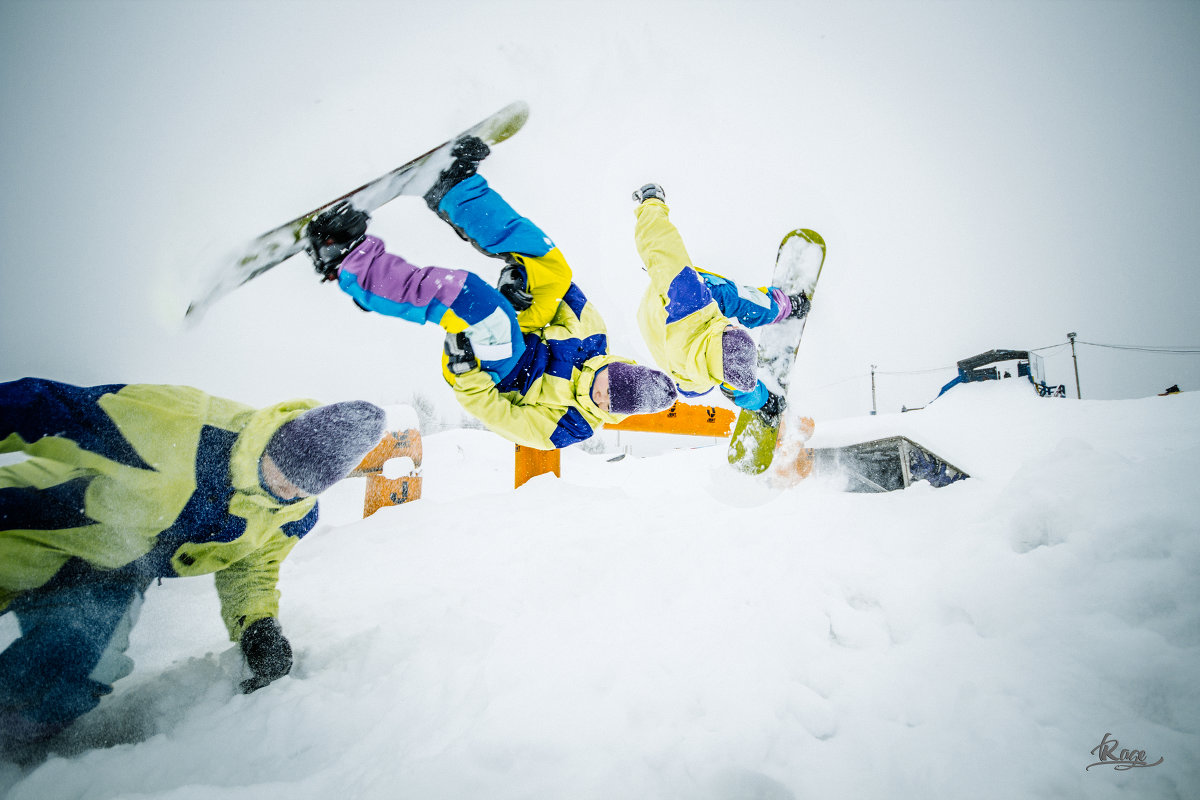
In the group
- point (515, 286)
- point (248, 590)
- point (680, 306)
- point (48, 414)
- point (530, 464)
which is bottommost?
point (530, 464)

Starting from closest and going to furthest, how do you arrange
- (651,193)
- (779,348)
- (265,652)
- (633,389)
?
(265,652), (633,389), (651,193), (779,348)

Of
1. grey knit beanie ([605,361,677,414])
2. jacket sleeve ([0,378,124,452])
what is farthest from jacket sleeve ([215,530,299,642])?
grey knit beanie ([605,361,677,414])

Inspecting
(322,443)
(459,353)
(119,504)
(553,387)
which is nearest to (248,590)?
(119,504)

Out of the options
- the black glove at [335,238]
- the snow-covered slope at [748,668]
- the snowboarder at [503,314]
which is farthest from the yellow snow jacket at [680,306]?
the black glove at [335,238]

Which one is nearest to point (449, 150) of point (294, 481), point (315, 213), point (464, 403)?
point (315, 213)

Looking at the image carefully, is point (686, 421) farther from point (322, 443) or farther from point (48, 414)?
point (48, 414)

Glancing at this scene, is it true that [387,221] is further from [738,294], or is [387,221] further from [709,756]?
[709,756]

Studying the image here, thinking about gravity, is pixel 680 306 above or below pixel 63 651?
above

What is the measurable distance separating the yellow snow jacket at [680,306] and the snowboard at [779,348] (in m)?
1.36

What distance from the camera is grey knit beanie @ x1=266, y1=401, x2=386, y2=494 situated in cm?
156

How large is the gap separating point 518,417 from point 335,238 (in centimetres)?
159

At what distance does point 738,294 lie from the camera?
11.9 ft

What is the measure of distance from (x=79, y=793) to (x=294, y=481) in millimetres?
960

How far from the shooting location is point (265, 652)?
1713mm
